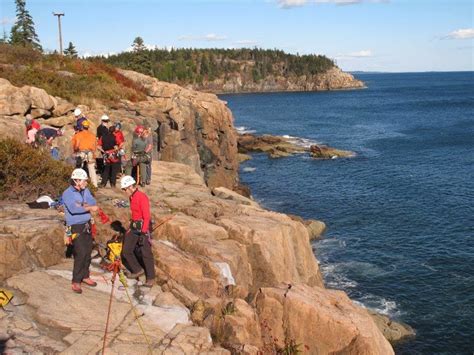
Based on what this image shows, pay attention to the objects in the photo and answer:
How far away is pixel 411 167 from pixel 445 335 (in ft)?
112

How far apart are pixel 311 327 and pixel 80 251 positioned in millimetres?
6195

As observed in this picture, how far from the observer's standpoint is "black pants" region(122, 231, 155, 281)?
38.1 ft

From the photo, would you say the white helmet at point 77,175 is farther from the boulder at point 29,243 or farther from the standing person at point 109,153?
the standing person at point 109,153

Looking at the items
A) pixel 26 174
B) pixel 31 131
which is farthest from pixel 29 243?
pixel 31 131

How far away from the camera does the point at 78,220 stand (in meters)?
10.8

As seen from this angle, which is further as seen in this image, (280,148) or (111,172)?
(280,148)

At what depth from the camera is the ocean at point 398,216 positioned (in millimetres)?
23859

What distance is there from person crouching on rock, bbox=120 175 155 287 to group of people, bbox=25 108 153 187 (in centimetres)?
559

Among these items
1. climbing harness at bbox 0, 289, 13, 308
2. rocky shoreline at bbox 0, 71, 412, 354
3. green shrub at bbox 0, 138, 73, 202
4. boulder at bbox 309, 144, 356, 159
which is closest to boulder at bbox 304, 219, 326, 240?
rocky shoreline at bbox 0, 71, 412, 354

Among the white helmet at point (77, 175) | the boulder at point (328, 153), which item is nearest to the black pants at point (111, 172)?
the white helmet at point (77, 175)

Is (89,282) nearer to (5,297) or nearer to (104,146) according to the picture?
(5,297)

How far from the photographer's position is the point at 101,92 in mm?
29844

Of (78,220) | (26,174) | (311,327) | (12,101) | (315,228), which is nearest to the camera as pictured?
(78,220)

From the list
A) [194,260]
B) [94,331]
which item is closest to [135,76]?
[194,260]
